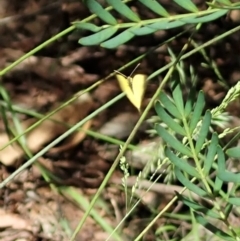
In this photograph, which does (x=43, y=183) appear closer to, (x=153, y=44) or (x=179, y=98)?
(x=153, y=44)

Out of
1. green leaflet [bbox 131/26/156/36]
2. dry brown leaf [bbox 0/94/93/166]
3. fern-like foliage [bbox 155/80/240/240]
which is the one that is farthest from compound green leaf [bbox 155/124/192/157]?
dry brown leaf [bbox 0/94/93/166]

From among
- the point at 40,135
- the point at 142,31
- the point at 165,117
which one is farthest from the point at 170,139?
the point at 40,135

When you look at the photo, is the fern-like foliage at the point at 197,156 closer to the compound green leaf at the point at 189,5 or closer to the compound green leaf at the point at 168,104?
the compound green leaf at the point at 168,104

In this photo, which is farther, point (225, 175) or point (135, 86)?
point (135, 86)

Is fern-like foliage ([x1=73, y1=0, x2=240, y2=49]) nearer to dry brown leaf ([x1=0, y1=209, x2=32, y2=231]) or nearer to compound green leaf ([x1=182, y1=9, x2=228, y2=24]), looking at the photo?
compound green leaf ([x1=182, y1=9, x2=228, y2=24])

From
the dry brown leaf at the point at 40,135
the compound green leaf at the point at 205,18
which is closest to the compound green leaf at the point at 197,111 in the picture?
the compound green leaf at the point at 205,18

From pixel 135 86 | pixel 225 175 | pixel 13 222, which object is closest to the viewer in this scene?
pixel 225 175

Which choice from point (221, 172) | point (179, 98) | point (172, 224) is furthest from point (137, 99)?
point (172, 224)

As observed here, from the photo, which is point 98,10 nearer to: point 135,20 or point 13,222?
point 135,20
